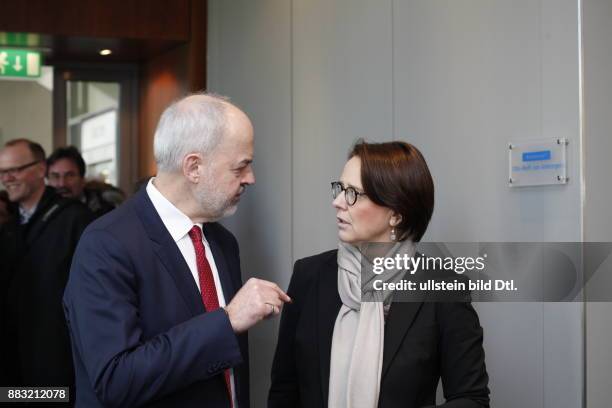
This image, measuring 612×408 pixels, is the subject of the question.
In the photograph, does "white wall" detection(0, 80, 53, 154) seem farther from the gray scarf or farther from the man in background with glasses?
the gray scarf

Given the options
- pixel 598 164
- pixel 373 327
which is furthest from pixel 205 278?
pixel 598 164

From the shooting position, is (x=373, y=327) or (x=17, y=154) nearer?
(x=373, y=327)

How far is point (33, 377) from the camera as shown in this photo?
448 cm

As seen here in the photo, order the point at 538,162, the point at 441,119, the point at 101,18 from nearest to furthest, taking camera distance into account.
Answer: the point at 538,162
the point at 441,119
the point at 101,18

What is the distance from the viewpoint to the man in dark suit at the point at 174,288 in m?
2.13

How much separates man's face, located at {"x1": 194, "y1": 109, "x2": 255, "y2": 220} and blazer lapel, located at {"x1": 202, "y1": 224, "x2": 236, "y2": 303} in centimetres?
13

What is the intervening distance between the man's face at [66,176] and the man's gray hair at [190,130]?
11.3ft

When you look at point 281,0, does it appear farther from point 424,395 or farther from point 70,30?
point 424,395

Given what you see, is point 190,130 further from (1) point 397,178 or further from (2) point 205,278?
(1) point 397,178

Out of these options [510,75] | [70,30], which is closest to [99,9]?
[70,30]

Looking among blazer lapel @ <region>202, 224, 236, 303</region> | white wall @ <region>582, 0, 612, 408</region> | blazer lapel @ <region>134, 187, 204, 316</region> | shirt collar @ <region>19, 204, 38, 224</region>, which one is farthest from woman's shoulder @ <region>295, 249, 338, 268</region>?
shirt collar @ <region>19, 204, 38, 224</region>

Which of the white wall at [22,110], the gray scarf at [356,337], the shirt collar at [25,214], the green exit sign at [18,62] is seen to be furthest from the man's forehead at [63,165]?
the gray scarf at [356,337]

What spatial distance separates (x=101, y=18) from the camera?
5637 millimetres

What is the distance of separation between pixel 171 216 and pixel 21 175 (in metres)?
2.67
